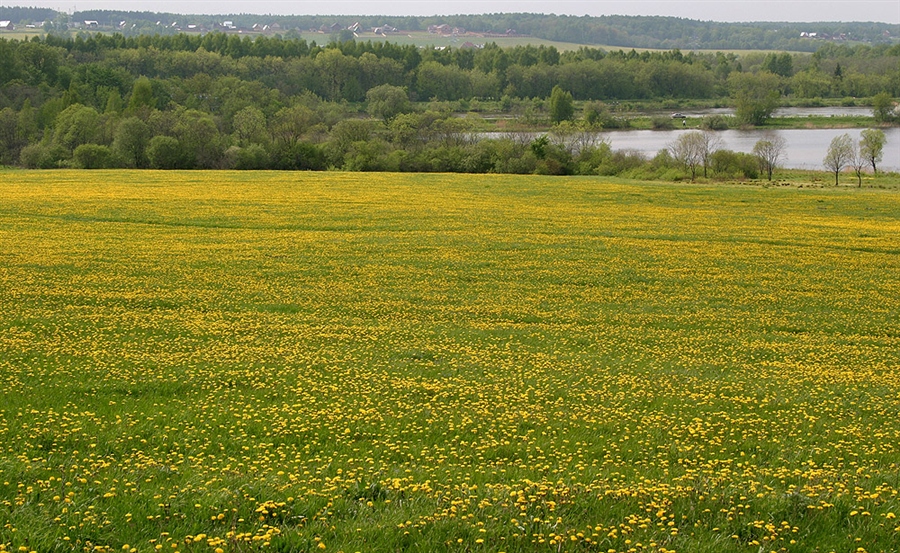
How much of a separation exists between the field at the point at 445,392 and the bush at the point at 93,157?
161 ft

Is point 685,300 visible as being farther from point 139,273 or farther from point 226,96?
point 226,96

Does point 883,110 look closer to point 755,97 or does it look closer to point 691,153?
point 755,97

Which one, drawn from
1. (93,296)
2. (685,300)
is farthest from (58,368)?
(685,300)

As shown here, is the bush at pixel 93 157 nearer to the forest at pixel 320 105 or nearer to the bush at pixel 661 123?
the forest at pixel 320 105

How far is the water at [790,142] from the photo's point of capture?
10060cm

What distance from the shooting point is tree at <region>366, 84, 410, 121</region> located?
A: 461 ft

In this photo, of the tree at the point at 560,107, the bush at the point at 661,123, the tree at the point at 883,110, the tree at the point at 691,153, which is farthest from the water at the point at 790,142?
the tree at the point at 691,153

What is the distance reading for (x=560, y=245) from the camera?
37.3 meters

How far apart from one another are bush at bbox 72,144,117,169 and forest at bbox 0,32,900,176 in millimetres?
129

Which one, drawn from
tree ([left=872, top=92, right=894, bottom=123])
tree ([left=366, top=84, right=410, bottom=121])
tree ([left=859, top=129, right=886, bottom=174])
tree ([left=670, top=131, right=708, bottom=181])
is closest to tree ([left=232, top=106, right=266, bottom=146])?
tree ([left=366, top=84, right=410, bottom=121])

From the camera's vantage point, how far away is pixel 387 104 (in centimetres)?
14250

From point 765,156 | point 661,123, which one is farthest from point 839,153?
point 661,123

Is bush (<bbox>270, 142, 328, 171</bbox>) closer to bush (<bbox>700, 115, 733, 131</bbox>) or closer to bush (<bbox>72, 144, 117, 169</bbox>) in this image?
bush (<bbox>72, 144, 117, 169</bbox>)

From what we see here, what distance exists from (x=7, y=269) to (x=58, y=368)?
14.3 meters
